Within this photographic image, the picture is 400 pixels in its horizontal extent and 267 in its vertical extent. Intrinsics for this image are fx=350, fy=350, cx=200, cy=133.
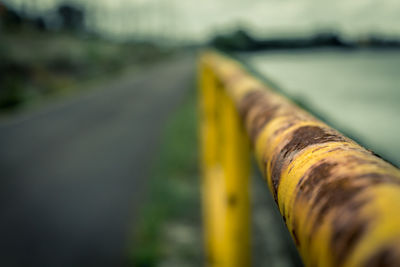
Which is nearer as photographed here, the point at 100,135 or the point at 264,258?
the point at 264,258

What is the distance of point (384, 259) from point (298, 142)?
217 millimetres

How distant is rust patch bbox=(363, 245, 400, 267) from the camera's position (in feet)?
0.63

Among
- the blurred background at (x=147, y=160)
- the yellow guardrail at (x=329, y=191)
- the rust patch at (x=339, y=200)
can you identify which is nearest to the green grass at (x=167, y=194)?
the blurred background at (x=147, y=160)

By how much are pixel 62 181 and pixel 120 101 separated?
723 centimetres

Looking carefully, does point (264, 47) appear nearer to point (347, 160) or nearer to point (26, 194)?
point (347, 160)

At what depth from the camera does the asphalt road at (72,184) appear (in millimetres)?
3103

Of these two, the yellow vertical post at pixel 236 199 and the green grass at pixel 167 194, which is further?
the green grass at pixel 167 194

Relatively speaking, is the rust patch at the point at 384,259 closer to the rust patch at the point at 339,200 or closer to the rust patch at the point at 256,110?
the rust patch at the point at 339,200

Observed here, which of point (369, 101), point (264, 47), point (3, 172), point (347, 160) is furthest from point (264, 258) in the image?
point (3, 172)

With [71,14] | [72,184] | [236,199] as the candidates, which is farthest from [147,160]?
[71,14]

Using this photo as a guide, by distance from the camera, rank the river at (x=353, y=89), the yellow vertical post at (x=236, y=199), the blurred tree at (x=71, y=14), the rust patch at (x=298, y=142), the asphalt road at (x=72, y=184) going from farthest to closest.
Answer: the blurred tree at (x=71, y=14), the asphalt road at (x=72, y=184), the yellow vertical post at (x=236, y=199), the river at (x=353, y=89), the rust patch at (x=298, y=142)

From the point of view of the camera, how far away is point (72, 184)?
14.9 feet

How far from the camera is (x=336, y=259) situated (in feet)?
0.80

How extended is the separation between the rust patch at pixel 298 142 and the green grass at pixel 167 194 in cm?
239
